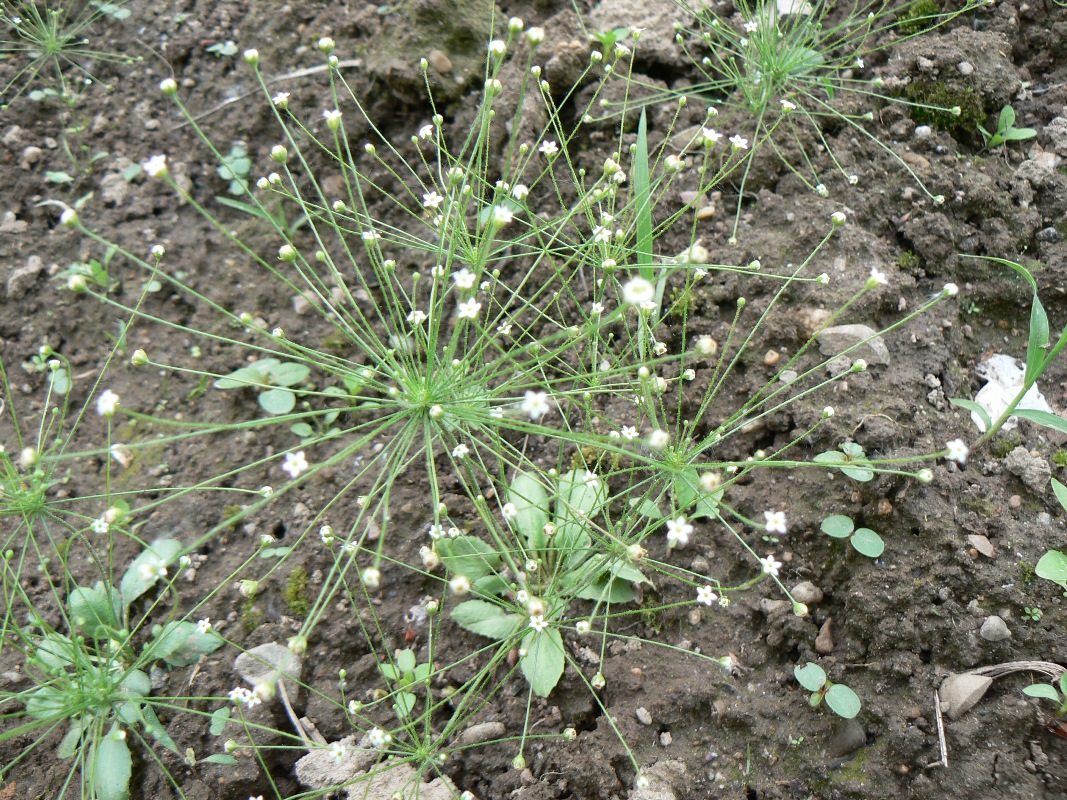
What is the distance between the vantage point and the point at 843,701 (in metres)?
2.35

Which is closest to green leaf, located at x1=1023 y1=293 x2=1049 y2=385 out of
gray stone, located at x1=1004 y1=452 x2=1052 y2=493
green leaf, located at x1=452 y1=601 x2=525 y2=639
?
gray stone, located at x1=1004 y1=452 x2=1052 y2=493

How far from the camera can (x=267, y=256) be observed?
3688 mm

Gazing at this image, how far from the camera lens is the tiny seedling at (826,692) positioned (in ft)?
7.68

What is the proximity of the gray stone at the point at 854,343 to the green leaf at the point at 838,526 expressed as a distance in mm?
664

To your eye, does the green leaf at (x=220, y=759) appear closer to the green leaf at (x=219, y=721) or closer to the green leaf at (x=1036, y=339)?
the green leaf at (x=219, y=721)

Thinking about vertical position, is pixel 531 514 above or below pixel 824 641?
above

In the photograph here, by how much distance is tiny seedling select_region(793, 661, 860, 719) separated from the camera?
2.34m

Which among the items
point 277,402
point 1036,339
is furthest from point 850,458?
point 277,402

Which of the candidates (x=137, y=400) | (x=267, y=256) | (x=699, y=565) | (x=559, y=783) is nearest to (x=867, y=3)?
(x=699, y=565)

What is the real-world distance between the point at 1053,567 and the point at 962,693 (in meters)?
0.49

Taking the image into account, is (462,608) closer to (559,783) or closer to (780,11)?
(559,783)

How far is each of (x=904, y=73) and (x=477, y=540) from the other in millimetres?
2969

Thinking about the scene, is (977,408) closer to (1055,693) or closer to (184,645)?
(1055,693)

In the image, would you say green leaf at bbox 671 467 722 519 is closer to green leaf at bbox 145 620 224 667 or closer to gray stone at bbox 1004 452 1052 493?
gray stone at bbox 1004 452 1052 493
